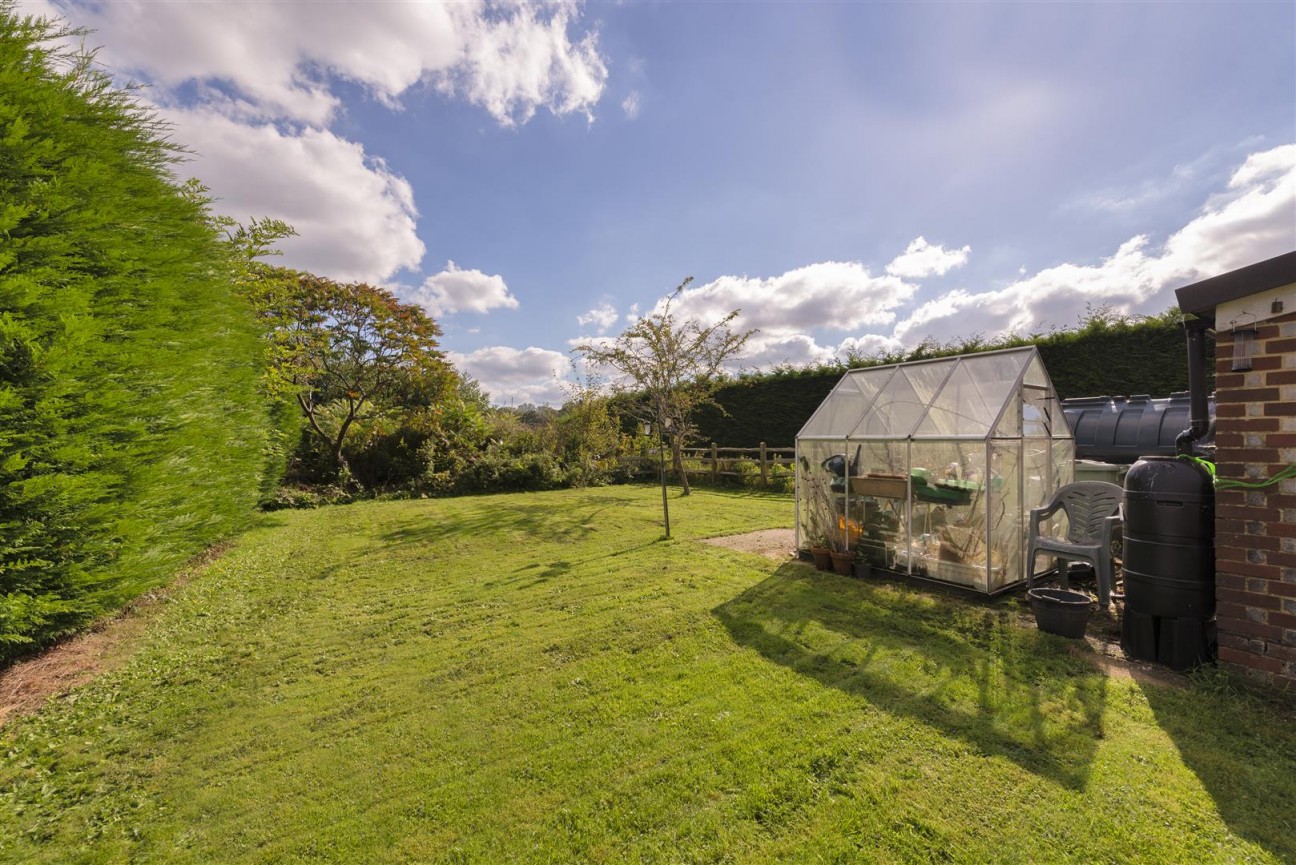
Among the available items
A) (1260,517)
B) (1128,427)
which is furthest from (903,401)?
(1128,427)

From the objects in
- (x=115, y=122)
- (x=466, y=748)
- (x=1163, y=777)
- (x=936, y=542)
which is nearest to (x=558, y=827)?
(x=466, y=748)

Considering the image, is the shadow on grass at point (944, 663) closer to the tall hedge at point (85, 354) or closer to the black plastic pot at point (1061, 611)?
the black plastic pot at point (1061, 611)

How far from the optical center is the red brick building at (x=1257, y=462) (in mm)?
3303

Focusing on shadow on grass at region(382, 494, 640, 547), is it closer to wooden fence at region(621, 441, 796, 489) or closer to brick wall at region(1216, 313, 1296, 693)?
wooden fence at region(621, 441, 796, 489)

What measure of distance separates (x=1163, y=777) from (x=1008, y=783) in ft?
2.78

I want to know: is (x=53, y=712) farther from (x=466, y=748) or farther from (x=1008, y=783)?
(x=1008, y=783)

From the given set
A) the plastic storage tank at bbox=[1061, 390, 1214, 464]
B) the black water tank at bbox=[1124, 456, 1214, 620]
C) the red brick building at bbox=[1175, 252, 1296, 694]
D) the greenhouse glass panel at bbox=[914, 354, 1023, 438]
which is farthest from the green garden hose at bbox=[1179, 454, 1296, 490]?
the plastic storage tank at bbox=[1061, 390, 1214, 464]

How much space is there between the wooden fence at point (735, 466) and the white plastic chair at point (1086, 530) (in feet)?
26.3

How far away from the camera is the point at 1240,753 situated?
286cm

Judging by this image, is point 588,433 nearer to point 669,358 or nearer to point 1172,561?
point 669,358

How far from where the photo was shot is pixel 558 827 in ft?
8.05

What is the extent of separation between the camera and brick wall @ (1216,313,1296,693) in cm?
330

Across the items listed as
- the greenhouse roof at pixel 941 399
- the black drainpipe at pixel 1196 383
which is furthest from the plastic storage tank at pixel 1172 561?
the greenhouse roof at pixel 941 399

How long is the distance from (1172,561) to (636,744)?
420cm
